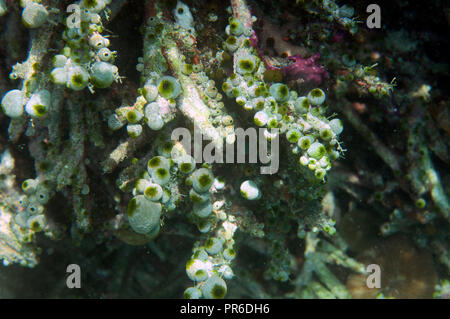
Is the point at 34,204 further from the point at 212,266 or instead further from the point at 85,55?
the point at 212,266

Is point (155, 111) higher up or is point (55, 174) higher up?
point (155, 111)

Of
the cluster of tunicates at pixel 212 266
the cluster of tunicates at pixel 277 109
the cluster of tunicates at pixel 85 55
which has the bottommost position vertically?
the cluster of tunicates at pixel 212 266

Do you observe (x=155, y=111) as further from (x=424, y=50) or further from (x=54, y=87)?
(x=424, y=50)

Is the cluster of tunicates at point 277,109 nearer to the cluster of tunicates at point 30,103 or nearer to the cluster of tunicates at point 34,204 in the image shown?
the cluster of tunicates at point 30,103

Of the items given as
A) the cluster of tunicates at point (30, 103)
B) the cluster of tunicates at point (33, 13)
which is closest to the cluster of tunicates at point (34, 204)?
the cluster of tunicates at point (30, 103)

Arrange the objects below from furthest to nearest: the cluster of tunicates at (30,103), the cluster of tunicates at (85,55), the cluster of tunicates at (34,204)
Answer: the cluster of tunicates at (34,204) < the cluster of tunicates at (30,103) < the cluster of tunicates at (85,55)

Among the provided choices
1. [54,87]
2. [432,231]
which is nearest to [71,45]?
[54,87]

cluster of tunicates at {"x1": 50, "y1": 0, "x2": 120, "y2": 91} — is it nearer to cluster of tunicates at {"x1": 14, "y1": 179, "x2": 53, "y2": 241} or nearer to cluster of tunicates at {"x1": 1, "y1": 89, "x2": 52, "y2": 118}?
cluster of tunicates at {"x1": 1, "y1": 89, "x2": 52, "y2": 118}
